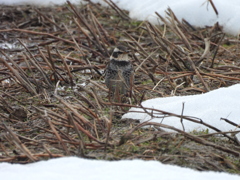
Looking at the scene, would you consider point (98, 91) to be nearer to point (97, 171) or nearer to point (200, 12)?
point (97, 171)

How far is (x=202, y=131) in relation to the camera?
141 inches

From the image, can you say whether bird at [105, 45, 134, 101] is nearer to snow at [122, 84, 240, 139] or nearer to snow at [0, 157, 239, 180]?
snow at [122, 84, 240, 139]

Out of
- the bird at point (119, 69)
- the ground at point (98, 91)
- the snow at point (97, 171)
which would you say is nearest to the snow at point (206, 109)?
Result: the ground at point (98, 91)

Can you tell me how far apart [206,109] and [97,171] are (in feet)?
4.60

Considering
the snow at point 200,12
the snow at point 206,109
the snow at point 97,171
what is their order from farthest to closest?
the snow at point 200,12, the snow at point 206,109, the snow at point 97,171

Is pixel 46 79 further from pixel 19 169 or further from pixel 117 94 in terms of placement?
pixel 19 169

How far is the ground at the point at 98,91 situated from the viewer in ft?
10.2

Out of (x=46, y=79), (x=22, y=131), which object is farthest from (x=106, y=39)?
(x=22, y=131)

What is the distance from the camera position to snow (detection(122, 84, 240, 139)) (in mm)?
3602

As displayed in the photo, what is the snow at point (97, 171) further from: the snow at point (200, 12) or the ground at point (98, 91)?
the snow at point (200, 12)

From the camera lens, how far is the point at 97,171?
266 centimetres

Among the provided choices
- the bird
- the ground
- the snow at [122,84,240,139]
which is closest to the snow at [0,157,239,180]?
the ground

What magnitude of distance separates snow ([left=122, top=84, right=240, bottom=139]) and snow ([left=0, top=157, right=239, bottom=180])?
79 centimetres

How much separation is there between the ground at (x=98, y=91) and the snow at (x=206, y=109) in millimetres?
106
